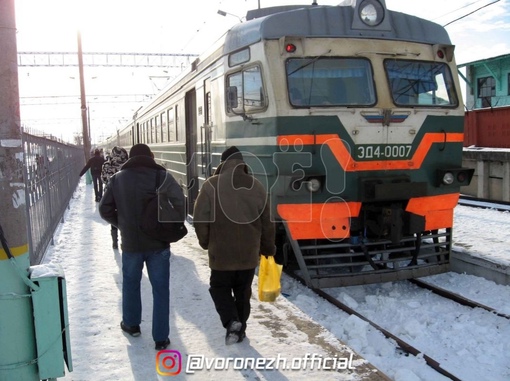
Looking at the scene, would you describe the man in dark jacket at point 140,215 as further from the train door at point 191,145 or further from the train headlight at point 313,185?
the train door at point 191,145

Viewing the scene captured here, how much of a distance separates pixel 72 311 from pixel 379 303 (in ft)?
11.3

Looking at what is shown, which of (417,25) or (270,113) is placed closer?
(270,113)

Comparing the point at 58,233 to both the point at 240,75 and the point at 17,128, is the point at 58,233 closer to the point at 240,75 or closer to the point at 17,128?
the point at 240,75

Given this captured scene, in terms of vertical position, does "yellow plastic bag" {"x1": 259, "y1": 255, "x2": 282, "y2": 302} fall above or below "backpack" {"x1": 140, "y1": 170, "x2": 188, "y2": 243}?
below

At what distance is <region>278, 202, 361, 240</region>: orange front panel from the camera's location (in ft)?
19.6

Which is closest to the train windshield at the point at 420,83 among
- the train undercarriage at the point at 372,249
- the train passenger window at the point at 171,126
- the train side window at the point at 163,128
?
the train undercarriage at the point at 372,249

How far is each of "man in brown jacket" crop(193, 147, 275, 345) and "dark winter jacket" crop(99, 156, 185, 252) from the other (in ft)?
0.85

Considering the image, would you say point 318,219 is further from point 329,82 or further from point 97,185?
point 97,185

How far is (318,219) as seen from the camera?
602cm

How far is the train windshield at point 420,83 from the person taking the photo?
6.42 metres

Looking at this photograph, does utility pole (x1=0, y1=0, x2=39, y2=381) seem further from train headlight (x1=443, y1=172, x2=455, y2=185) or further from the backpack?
train headlight (x1=443, y1=172, x2=455, y2=185)

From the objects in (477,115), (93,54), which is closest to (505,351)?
(477,115)

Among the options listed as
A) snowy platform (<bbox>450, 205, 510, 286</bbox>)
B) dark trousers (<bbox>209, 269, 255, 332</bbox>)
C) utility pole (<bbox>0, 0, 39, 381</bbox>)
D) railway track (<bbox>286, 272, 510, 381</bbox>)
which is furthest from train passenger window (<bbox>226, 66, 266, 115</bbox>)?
snowy platform (<bbox>450, 205, 510, 286</bbox>)

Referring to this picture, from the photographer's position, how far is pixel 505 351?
4719 mm
